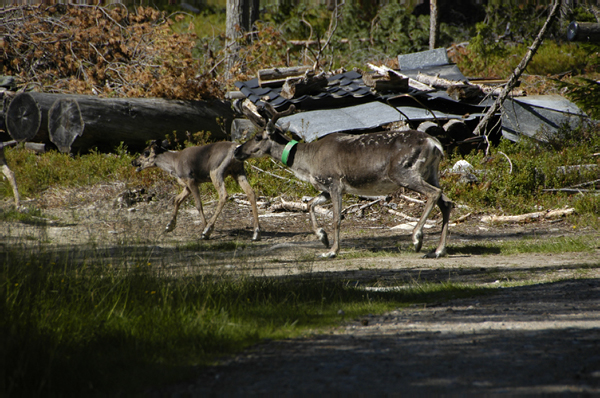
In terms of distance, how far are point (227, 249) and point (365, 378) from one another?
6.44m

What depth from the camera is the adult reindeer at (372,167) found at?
8648mm

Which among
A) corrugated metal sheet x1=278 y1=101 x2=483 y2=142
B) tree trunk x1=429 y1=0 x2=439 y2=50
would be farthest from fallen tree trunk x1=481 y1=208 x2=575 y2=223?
tree trunk x1=429 y1=0 x2=439 y2=50

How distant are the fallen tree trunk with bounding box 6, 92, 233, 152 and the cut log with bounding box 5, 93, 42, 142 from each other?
0.10 m

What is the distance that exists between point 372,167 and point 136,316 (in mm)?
5098

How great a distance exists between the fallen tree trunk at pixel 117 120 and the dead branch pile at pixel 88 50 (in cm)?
128

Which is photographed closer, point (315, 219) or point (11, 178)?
point (315, 219)

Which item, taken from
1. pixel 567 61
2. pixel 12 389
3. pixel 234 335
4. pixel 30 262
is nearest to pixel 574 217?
pixel 234 335

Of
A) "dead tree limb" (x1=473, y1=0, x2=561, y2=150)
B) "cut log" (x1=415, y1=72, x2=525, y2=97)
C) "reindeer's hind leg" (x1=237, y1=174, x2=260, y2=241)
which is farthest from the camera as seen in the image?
"cut log" (x1=415, y1=72, x2=525, y2=97)

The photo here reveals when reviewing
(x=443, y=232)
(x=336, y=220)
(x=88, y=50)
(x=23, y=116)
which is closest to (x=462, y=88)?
(x=443, y=232)

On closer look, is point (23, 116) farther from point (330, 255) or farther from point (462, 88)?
point (462, 88)

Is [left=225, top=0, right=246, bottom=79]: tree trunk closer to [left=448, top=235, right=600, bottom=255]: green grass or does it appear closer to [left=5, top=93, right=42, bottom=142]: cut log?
[left=5, top=93, right=42, bottom=142]: cut log

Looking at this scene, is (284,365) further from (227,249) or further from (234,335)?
(227,249)

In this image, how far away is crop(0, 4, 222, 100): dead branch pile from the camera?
18.2 m

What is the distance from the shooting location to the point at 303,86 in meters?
15.4
